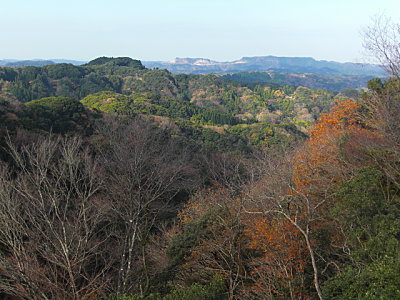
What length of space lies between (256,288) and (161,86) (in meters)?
93.0

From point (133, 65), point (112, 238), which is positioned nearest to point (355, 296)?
point (112, 238)

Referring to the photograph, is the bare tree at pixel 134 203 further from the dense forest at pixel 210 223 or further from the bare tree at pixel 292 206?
the bare tree at pixel 292 206

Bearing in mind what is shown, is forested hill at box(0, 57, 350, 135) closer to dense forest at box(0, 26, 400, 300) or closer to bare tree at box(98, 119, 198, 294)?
bare tree at box(98, 119, 198, 294)

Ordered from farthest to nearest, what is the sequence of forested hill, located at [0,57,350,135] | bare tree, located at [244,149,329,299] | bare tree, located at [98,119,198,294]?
forested hill, located at [0,57,350,135] → bare tree, located at [98,119,198,294] → bare tree, located at [244,149,329,299]

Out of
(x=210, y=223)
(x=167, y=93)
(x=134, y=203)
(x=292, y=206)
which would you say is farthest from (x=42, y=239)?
(x=167, y=93)

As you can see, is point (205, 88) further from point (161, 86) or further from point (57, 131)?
point (57, 131)

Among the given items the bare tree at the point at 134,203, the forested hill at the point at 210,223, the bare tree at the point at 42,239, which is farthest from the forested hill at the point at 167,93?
the bare tree at the point at 42,239

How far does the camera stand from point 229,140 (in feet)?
148

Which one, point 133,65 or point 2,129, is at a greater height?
point 133,65

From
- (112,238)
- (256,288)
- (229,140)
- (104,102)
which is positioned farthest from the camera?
(104,102)

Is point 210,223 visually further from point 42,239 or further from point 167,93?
point 167,93

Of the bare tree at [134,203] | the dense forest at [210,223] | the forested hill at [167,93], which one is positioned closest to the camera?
the dense forest at [210,223]

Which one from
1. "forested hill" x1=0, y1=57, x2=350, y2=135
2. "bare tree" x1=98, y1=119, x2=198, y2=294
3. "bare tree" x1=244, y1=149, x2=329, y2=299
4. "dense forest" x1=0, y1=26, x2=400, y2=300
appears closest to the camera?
"bare tree" x1=244, y1=149, x2=329, y2=299

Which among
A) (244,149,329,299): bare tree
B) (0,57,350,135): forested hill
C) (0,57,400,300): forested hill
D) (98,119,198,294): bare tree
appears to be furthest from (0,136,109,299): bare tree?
(0,57,350,135): forested hill
